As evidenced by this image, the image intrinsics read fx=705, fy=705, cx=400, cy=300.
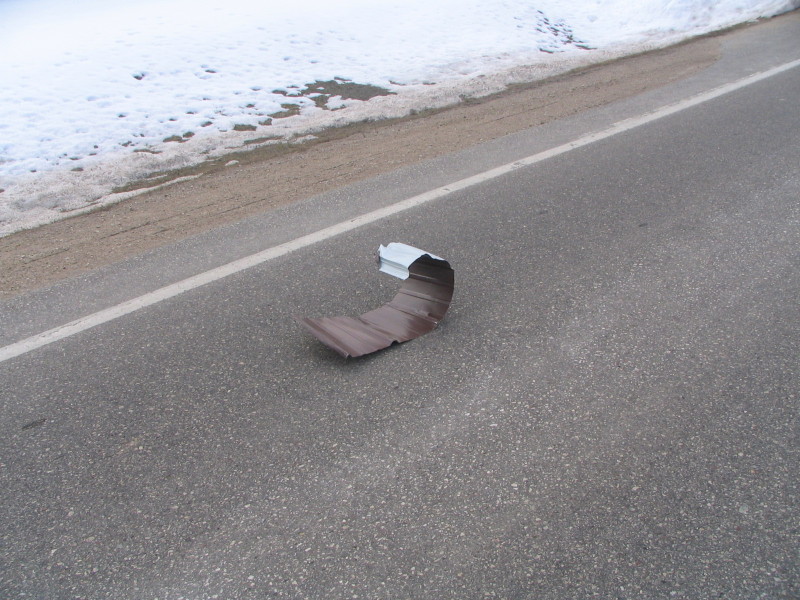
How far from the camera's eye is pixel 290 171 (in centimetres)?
651

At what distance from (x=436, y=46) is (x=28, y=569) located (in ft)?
32.6

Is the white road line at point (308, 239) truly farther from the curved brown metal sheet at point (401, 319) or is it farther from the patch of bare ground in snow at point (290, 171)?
the curved brown metal sheet at point (401, 319)

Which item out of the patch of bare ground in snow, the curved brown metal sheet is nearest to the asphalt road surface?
the curved brown metal sheet

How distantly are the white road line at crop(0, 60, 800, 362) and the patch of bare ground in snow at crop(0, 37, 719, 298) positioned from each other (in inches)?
30.4

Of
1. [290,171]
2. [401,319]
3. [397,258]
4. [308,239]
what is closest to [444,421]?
[401,319]

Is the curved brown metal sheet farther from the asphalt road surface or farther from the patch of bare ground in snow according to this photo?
the patch of bare ground in snow

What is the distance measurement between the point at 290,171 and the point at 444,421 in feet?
13.6

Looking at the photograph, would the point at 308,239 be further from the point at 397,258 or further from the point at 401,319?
the point at 401,319

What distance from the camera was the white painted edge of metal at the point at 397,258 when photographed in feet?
12.7

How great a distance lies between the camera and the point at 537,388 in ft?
10.1

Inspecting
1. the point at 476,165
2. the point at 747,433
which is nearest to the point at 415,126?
the point at 476,165

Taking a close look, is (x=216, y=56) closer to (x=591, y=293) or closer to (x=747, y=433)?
(x=591, y=293)

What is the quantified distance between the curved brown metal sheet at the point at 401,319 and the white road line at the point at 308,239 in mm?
1043

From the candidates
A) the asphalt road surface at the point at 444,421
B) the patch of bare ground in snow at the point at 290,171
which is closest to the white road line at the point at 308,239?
the asphalt road surface at the point at 444,421
